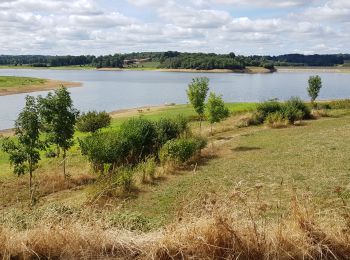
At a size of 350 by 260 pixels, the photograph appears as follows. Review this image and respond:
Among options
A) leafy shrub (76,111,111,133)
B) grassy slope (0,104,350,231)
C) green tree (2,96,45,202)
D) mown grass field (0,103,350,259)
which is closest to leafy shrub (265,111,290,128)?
mown grass field (0,103,350,259)

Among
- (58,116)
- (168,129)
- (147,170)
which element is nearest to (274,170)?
(147,170)

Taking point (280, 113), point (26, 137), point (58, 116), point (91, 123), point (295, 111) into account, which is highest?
point (58, 116)

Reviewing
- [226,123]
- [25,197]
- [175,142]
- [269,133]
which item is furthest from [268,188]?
[226,123]

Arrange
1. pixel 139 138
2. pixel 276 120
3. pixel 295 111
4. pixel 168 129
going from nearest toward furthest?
pixel 139 138 → pixel 168 129 → pixel 276 120 → pixel 295 111

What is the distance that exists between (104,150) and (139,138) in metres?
3.23

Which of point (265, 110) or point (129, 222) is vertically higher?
point (129, 222)

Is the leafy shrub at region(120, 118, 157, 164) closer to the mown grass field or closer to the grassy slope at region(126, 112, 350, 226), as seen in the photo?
the mown grass field

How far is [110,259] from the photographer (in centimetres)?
479

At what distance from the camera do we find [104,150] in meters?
20.3

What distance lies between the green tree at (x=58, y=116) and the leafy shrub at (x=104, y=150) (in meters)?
1.06

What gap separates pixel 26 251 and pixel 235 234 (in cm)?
232

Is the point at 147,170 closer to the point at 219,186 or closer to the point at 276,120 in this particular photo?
the point at 219,186

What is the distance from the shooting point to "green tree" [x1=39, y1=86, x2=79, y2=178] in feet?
66.2

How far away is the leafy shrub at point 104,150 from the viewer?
66.7 feet
